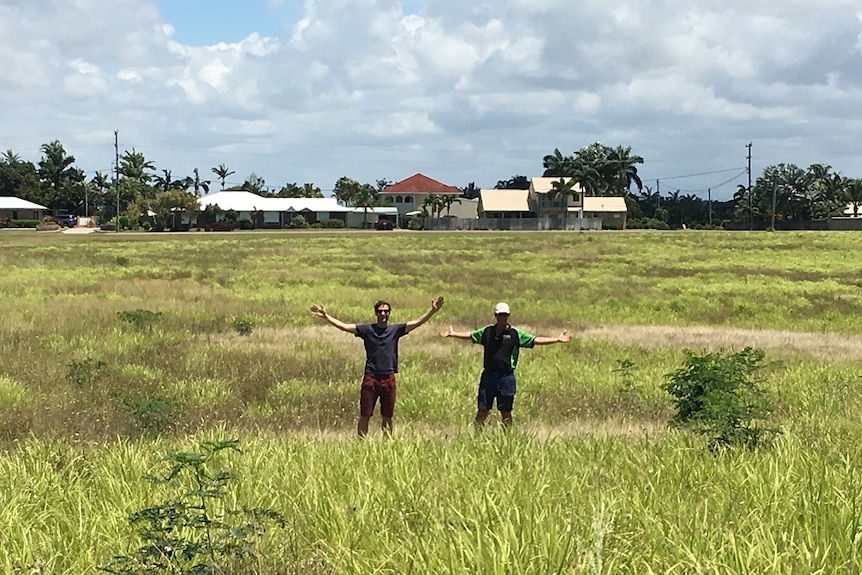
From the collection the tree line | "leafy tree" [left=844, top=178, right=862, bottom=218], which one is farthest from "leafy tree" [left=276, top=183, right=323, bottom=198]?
"leafy tree" [left=844, top=178, right=862, bottom=218]

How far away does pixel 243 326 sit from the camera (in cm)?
1916

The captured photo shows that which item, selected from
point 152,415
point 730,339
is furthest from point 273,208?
point 152,415

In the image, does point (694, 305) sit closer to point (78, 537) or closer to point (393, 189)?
point (78, 537)

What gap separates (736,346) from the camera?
17.5 m

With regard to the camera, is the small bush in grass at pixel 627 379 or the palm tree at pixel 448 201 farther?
the palm tree at pixel 448 201

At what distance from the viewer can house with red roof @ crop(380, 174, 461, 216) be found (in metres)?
140

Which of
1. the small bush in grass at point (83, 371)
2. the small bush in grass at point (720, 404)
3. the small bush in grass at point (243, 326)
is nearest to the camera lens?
the small bush in grass at point (720, 404)

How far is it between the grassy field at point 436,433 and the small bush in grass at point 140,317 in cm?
11

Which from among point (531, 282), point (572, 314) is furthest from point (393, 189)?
point (572, 314)

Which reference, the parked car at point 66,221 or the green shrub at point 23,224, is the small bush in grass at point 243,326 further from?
the parked car at point 66,221

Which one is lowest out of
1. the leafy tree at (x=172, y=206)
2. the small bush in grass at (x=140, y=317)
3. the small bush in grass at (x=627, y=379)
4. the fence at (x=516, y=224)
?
the small bush in grass at (x=627, y=379)

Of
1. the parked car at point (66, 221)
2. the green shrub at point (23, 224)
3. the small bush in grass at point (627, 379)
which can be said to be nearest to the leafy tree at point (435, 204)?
the parked car at point (66, 221)

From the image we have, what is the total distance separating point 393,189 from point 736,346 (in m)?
126

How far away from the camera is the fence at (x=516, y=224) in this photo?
11075 centimetres
